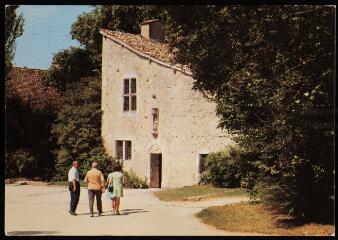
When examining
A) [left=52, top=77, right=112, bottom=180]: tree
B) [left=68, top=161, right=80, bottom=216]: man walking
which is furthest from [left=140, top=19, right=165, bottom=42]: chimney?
[left=68, top=161, right=80, bottom=216]: man walking

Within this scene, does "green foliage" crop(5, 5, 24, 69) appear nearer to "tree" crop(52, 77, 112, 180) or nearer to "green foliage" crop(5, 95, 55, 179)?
"green foliage" crop(5, 95, 55, 179)

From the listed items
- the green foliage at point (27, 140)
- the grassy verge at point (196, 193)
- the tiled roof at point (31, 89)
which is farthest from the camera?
the grassy verge at point (196, 193)

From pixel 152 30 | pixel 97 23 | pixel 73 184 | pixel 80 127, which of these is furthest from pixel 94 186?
pixel 152 30

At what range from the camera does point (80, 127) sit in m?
21.9

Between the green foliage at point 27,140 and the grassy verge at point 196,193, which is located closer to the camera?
the green foliage at point 27,140

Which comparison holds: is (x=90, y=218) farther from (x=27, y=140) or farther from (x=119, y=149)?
(x=119, y=149)

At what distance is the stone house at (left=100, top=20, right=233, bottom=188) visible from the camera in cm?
2359

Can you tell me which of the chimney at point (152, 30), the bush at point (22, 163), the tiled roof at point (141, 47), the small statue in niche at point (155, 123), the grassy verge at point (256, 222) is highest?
the chimney at point (152, 30)

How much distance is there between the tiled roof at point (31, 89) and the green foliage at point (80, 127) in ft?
2.93

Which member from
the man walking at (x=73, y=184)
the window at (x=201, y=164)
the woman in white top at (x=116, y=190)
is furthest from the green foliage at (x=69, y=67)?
the window at (x=201, y=164)

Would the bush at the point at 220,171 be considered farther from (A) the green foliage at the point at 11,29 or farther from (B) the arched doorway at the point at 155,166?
(A) the green foliage at the point at 11,29

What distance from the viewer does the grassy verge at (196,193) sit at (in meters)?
19.4
